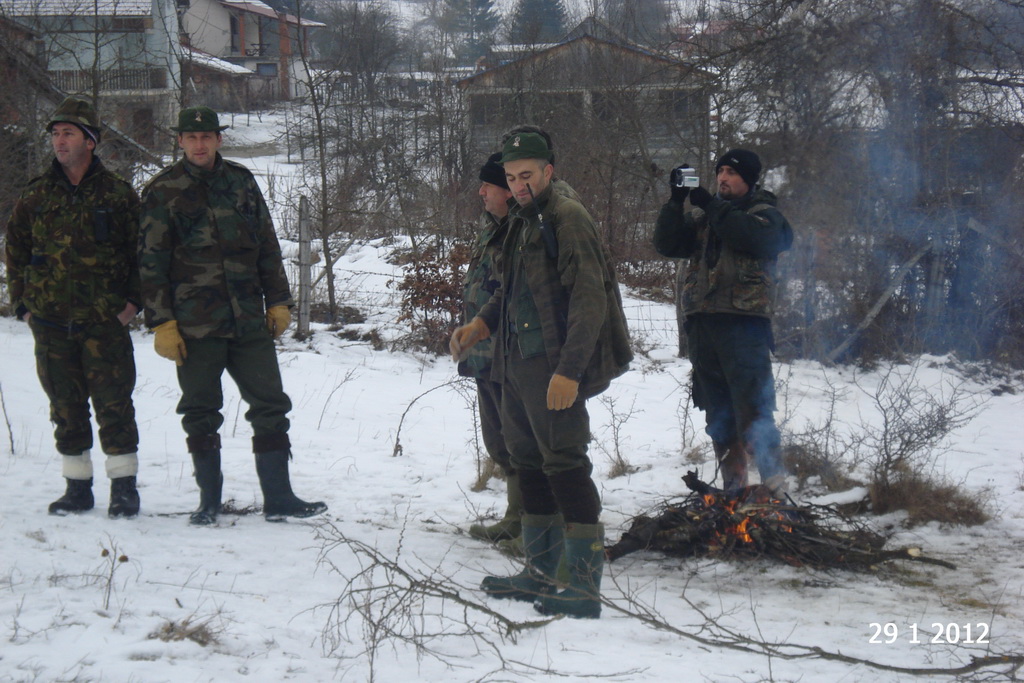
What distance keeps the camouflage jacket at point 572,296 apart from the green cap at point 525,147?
0.51 ft

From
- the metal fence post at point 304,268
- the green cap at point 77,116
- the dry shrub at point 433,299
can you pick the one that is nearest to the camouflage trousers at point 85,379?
the green cap at point 77,116

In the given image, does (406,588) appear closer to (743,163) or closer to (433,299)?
(743,163)

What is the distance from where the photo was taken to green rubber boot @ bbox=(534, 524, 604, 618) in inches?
136

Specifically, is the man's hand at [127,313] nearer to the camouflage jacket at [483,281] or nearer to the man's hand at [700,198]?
the camouflage jacket at [483,281]

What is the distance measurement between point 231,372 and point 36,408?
3538 mm

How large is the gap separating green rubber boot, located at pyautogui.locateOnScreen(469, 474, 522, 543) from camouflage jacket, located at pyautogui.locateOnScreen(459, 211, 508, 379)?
723mm

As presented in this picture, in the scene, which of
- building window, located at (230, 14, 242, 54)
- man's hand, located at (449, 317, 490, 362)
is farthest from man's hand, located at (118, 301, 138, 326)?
building window, located at (230, 14, 242, 54)

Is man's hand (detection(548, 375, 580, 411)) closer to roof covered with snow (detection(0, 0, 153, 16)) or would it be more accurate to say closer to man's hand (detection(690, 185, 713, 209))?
man's hand (detection(690, 185, 713, 209))

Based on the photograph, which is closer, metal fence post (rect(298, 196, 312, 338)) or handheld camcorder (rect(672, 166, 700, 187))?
handheld camcorder (rect(672, 166, 700, 187))

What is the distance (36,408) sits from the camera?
7.01 meters

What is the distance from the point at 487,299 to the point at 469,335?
12.2 inches

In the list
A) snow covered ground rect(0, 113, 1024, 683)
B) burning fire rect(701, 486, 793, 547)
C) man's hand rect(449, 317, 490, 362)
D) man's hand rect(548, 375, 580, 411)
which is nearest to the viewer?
snow covered ground rect(0, 113, 1024, 683)

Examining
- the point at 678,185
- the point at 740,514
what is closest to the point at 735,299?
the point at 678,185

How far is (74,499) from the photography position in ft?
14.3
